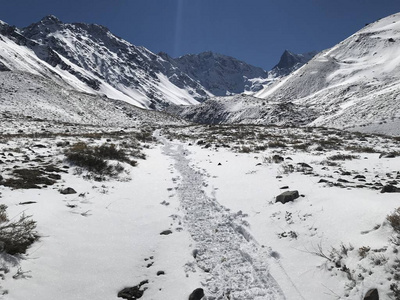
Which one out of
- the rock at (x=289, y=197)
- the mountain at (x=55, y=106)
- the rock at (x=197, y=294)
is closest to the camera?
the rock at (x=197, y=294)

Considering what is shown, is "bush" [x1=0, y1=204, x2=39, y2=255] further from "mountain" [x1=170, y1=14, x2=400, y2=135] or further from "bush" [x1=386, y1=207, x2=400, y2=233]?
"mountain" [x1=170, y1=14, x2=400, y2=135]

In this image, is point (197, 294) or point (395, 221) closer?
point (197, 294)

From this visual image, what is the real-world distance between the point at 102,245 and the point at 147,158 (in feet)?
42.8

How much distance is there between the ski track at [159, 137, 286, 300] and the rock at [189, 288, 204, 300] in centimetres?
17

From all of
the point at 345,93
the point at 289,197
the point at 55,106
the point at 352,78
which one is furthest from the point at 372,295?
the point at 352,78

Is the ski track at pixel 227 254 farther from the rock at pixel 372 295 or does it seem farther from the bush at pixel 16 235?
the bush at pixel 16 235

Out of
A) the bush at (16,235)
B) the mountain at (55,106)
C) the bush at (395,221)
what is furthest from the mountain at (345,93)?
the bush at (16,235)

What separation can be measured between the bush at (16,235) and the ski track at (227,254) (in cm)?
386

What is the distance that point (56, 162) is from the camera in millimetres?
13539

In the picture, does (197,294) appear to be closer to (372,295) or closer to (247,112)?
(372,295)

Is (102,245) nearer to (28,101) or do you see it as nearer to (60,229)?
(60,229)

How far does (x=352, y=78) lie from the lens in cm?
10725

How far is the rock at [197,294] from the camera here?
4933mm

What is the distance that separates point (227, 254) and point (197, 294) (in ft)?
5.49
